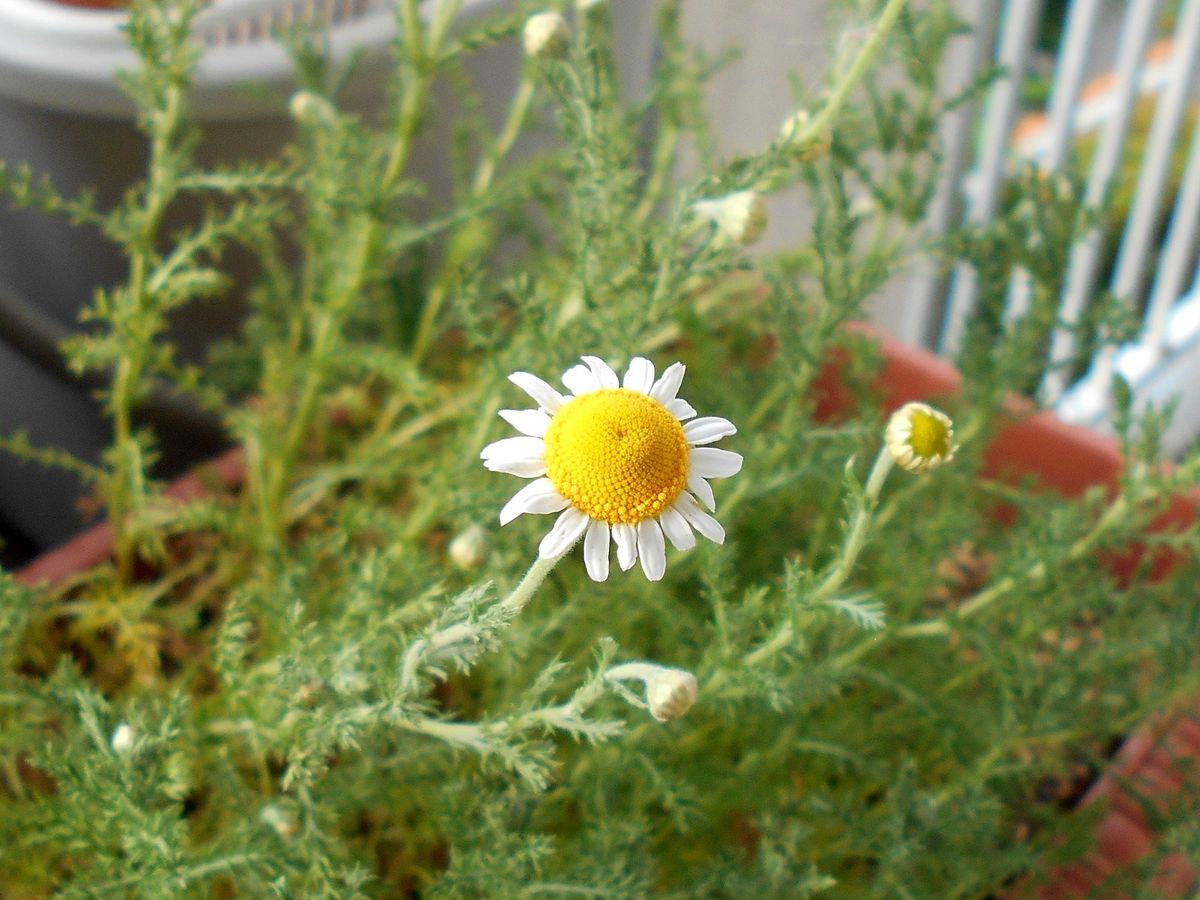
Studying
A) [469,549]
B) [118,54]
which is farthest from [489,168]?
[469,549]

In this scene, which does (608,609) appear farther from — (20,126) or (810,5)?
(810,5)

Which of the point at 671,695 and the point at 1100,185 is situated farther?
the point at 1100,185

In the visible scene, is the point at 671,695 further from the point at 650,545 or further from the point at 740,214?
the point at 740,214

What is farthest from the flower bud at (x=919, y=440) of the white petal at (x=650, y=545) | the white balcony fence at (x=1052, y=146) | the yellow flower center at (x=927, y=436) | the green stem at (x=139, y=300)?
the white balcony fence at (x=1052, y=146)

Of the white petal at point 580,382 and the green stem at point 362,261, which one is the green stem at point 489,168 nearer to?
the green stem at point 362,261

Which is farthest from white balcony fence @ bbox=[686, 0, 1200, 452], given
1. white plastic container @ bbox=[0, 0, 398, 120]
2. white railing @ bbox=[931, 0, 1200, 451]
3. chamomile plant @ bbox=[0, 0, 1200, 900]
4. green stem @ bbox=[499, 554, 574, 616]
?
green stem @ bbox=[499, 554, 574, 616]

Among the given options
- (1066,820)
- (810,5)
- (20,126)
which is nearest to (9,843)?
(20,126)

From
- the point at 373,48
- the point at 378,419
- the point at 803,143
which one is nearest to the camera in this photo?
the point at 803,143
